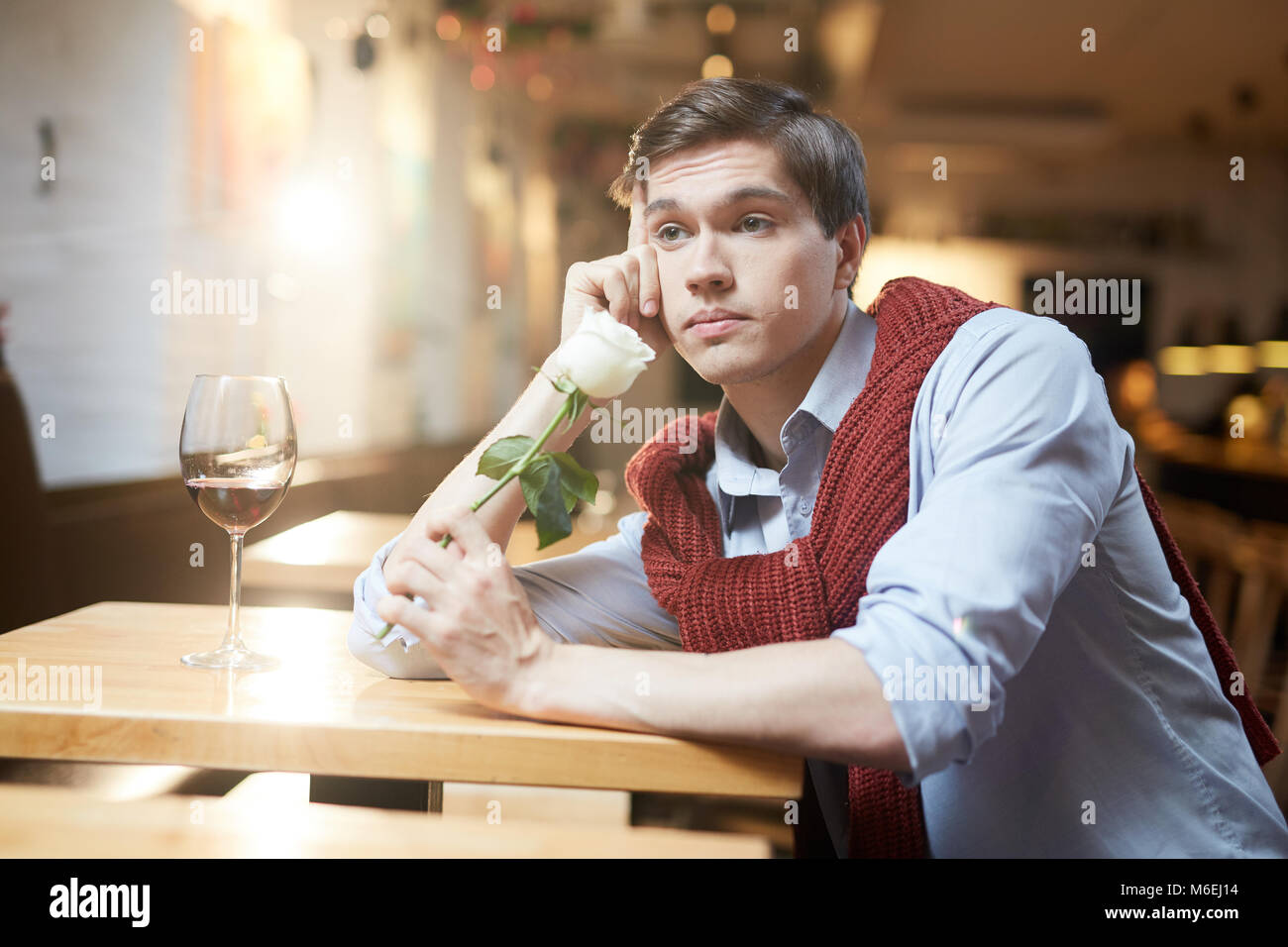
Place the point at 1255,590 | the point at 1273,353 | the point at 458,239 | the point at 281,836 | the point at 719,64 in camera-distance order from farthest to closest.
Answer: the point at 1273,353 < the point at 458,239 < the point at 719,64 < the point at 1255,590 < the point at 281,836

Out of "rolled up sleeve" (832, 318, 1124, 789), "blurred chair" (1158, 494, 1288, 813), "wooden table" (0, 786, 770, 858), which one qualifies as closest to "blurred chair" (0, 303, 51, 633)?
"wooden table" (0, 786, 770, 858)

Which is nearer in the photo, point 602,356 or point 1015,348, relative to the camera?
point 602,356

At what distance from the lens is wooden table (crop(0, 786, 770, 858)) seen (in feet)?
2.51

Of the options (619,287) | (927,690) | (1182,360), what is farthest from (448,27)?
(1182,360)

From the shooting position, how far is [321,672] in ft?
3.94

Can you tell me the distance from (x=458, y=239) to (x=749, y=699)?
238 inches

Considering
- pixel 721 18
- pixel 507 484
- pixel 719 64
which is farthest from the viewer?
pixel 719 64

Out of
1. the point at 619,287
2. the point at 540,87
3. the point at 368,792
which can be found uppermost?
the point at 540,87

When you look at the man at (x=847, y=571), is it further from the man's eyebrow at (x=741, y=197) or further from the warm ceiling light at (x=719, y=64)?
the warm ceiling light at (x=719, y=64)

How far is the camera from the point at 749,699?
36.5 inches

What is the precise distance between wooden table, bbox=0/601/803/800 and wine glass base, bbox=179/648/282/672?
0.04 metres

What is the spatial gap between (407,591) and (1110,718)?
75 cm

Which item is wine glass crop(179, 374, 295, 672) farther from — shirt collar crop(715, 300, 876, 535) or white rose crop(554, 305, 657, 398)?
shirt collar crop(715, 300, 876, 535)

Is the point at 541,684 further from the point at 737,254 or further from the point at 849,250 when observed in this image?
the point at 849,250
